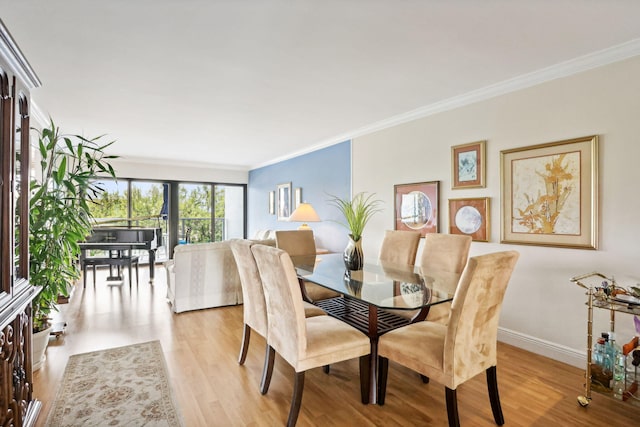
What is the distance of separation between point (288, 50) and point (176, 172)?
20.2 feet

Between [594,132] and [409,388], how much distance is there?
245 cm

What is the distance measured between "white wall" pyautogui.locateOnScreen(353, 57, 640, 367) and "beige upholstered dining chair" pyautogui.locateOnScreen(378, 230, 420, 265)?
0.63 metres

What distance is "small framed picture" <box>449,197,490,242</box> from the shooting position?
336 cm

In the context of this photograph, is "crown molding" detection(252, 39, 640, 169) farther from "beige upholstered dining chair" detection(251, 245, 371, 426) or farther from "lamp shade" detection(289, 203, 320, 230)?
"beige upholstered dining chair" detection(251, 245, 371, 426)

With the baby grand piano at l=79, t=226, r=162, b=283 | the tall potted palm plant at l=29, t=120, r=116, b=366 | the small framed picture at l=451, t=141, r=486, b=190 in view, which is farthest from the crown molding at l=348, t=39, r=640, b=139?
the baby grand piano at l=79, t=226, r=162, b=283

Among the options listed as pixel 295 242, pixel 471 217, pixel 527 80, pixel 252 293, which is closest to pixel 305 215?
pixel 295 242

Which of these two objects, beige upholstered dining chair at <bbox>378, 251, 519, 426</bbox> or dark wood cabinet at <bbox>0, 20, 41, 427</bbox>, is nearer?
dark wood cabinet at <bbox>0, 20, 41, 427</bbox>

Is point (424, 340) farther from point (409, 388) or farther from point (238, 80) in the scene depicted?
point (238, 80)

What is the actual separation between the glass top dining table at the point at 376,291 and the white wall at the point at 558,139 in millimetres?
911

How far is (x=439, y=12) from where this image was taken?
6.61 feet

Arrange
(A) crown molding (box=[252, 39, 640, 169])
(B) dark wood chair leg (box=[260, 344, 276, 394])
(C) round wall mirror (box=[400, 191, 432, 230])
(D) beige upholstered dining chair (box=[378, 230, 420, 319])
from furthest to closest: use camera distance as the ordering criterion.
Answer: (C) round wall mirror (box=[400, 191, 432, 230]) → (D) beige upholstered dining chair (box=[378, 230, 420, 319]) → (A) crown molding (box=[252, 39, 640, 169]) → (B) dark wood chair leg (box=[260, 344, 276, 394])

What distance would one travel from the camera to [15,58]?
1.62 meters

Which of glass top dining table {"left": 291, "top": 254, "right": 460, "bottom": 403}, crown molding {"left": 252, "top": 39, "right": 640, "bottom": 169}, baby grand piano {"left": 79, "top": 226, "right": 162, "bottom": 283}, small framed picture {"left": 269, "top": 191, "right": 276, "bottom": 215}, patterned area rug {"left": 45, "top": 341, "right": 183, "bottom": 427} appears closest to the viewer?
patterned area rug {"left": 45, "top": 341, "right": 183, "bottom": 427}

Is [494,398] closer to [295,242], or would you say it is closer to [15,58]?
[295,242]
